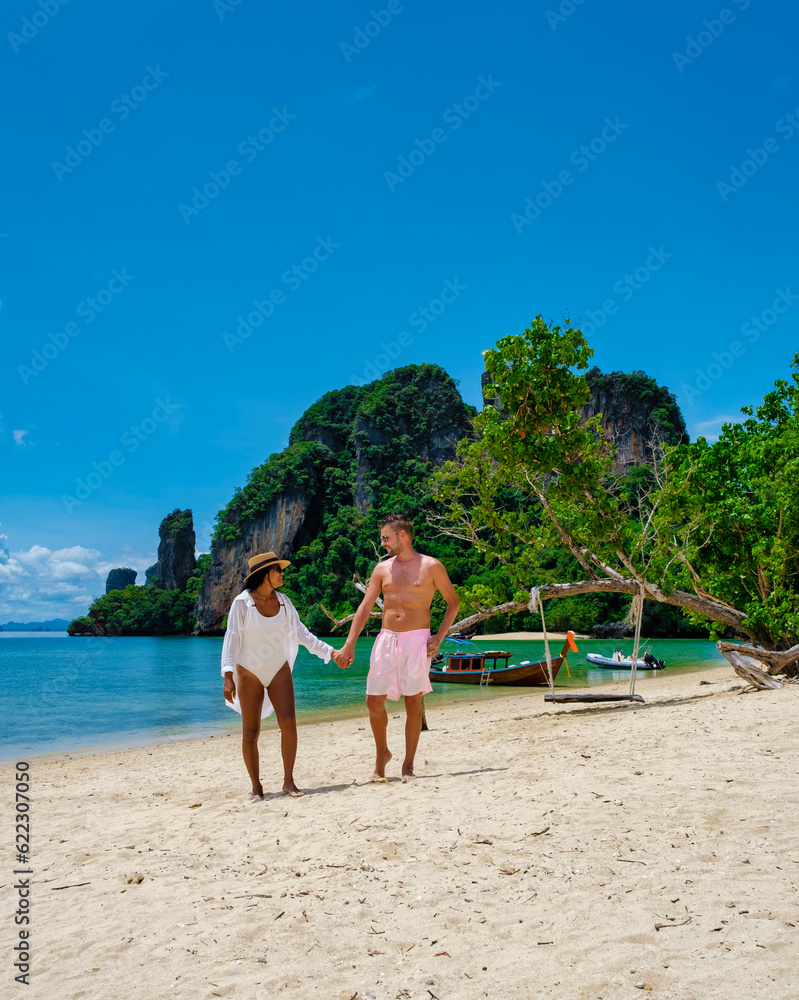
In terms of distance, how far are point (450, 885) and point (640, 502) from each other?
33.8 feet

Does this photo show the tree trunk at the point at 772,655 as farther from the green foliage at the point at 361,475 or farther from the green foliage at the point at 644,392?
the green foliage at the point at 644,392

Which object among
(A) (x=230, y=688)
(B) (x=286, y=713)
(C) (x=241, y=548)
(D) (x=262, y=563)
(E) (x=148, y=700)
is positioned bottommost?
(E) (x=148, y=700)

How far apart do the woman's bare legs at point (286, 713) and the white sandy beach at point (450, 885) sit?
0.72 ft

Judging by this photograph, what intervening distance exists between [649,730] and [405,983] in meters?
5.20

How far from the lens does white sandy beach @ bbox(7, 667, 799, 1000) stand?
7.61 ft

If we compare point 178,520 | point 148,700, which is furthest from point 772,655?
point 178,520

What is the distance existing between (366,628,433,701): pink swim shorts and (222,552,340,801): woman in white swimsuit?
1.73 feet

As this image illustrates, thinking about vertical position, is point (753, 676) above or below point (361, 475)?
below

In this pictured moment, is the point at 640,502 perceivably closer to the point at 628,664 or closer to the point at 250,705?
the point at 250,705

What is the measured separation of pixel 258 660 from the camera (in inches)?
194

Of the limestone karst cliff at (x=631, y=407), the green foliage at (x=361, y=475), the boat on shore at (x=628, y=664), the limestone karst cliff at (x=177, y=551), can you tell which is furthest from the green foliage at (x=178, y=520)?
the boat on shore at (x=628, y=664)

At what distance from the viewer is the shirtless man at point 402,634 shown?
5156mm

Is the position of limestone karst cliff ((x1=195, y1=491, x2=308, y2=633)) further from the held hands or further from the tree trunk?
the held hands

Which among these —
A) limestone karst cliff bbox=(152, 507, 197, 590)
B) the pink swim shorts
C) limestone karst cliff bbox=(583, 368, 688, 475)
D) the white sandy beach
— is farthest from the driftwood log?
limestone karst cliff bbox=(152, 507, 197, 590)
